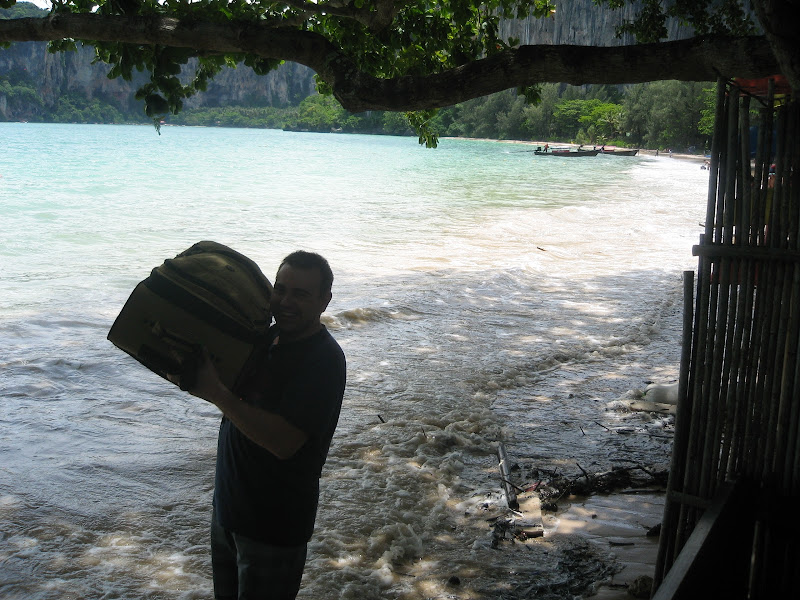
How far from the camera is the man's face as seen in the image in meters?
2.44

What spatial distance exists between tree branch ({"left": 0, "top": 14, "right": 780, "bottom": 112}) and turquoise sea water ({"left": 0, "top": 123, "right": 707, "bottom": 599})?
7.76 feet

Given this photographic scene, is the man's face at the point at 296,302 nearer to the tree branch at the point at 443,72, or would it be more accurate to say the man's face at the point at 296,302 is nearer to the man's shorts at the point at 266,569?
the man's shorts at the point at 266,569

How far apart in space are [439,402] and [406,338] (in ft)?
8.19

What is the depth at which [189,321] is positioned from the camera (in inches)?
83.2

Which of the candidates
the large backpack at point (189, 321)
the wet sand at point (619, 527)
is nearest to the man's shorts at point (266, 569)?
the large backpack at point (189, 321)

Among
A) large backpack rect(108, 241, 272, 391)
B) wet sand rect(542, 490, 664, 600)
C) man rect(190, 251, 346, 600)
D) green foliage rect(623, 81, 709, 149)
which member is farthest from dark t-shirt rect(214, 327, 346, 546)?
green foliage rect(623, 81, 709, 149)

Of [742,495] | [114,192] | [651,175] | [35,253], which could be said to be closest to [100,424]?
[742,495]

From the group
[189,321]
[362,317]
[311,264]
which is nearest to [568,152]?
[362,317]

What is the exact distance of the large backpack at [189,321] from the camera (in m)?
2.10

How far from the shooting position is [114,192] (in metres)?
30.5

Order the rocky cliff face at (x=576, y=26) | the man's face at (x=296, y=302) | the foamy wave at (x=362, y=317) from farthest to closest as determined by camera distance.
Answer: the rocky cliff face at (x=576, y=26), the foamy wave at (x=362, y=317), the man's face at (x=296, y=302)

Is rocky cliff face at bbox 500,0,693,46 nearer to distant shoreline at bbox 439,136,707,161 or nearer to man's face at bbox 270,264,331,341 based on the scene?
distant shoreline at bbox 439,136,707,161

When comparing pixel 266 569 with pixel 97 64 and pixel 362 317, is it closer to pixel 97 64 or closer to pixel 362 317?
pixel 362 317

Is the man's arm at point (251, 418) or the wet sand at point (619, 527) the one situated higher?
the man's arm at point (251, 418)
